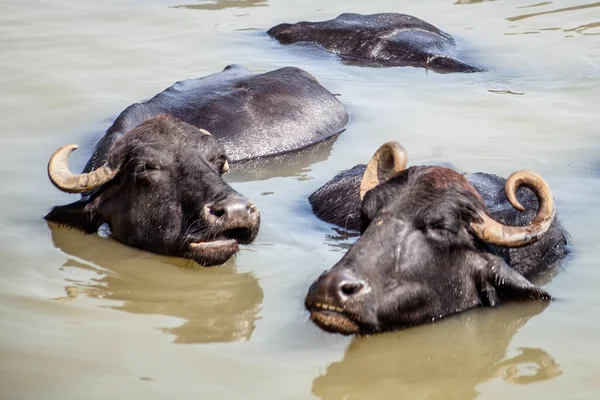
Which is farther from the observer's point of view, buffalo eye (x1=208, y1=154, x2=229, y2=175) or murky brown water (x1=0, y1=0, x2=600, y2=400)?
buffalo eye (x1=208, y1=154, x2=229, y2=175)

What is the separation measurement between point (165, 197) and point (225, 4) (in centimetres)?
921

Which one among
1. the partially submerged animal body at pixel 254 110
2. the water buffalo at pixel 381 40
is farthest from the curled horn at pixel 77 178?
the water buffalo at pixel 381 40

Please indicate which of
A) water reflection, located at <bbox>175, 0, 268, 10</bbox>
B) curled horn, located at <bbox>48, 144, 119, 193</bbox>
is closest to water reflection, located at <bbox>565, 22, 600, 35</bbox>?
water reflection, located at <bbox>175, 0, 268, 10</bbox>

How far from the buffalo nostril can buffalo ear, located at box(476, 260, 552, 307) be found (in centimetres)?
86

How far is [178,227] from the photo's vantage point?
7.65m

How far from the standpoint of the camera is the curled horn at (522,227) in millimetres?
6195

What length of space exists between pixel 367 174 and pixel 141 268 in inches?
71.5

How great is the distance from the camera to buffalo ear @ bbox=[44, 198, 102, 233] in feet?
26.7

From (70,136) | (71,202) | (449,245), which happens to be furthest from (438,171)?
(70,136)

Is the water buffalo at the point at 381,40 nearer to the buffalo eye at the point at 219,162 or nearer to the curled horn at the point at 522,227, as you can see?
the buffalo eye at the point at 219,162

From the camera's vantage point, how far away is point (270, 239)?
8.09m

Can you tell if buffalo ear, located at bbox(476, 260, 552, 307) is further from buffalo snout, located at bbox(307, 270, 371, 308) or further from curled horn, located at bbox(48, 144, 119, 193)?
curled horn, located at bbox(48, 144, 119, 193)

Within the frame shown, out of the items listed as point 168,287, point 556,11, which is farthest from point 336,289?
point 556,11

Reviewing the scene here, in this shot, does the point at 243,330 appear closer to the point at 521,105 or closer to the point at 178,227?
the point at 178,227
